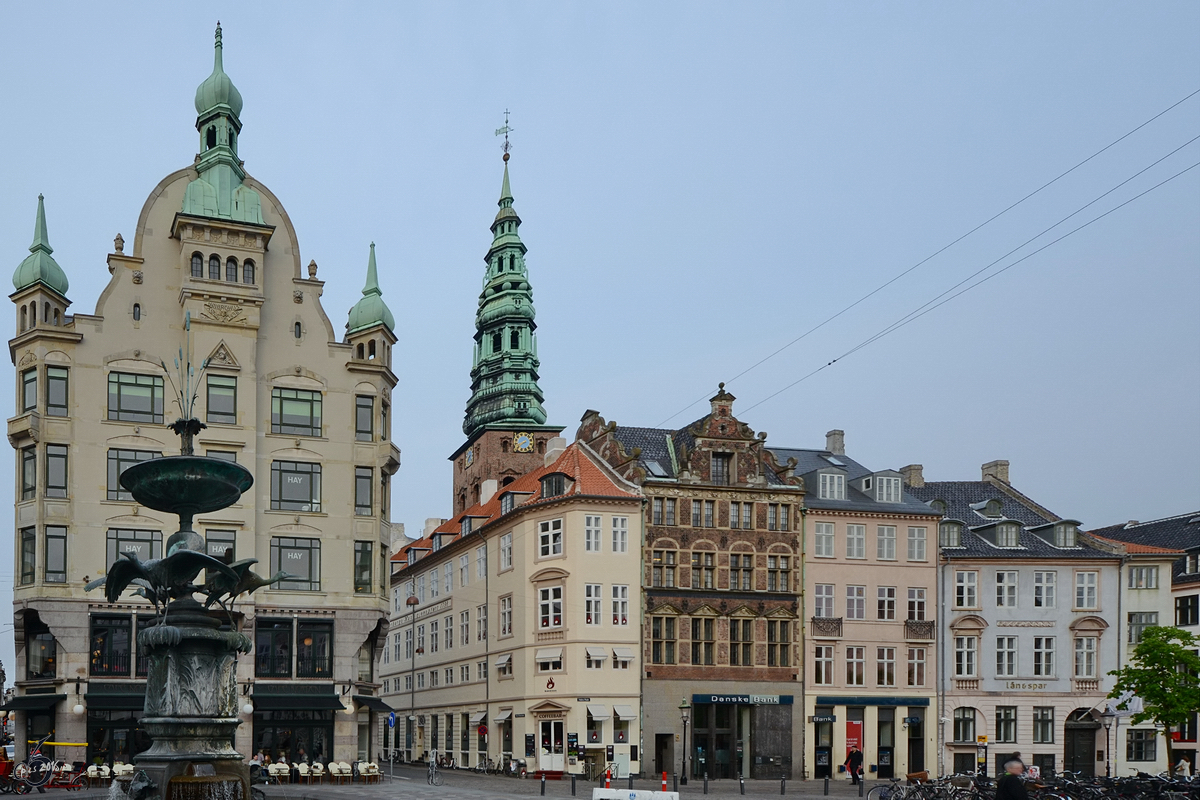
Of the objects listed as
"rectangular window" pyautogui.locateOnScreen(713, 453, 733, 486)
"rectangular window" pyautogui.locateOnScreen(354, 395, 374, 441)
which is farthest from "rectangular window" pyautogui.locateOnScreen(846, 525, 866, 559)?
"rectangular window" pyautogui.locateOnScreen(354, 395, 374, 441)

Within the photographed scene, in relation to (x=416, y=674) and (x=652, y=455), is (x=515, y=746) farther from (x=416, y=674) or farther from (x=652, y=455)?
(x=416, y=674)

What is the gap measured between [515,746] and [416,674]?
71.9 feet

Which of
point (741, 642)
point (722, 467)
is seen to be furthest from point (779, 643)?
point (722, 467)

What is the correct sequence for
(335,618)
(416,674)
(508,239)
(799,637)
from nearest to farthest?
(335,618)
(799,637)
(416,674)
(508,239)

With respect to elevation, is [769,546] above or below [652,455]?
below

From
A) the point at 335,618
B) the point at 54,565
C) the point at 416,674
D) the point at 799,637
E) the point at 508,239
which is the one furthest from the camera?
the point at 508,239

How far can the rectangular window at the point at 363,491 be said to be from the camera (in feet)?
184

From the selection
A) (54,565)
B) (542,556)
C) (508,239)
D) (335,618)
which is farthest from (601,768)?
(508,239)

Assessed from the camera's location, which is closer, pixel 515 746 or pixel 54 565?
pixel 54 565

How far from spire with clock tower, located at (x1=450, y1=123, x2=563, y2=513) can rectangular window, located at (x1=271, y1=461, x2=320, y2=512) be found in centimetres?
3416

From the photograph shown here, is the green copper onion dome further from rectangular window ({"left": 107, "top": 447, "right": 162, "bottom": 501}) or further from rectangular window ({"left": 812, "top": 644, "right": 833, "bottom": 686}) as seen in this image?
rectangular window ({"left": 812, "top": 644, "right": 833, "bottom": 686})

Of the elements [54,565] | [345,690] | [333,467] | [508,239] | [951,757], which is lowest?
[951,757]

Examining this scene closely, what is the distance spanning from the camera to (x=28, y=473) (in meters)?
52.2

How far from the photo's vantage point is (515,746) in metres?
61.8
